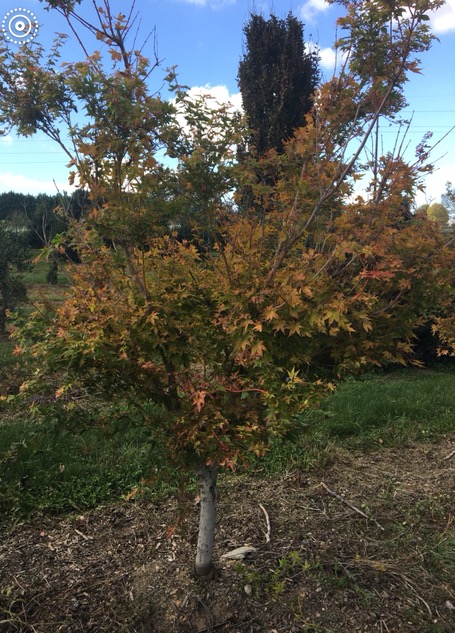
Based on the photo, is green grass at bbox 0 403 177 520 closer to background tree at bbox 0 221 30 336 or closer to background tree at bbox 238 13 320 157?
background tree at bbox 0 221 30 336

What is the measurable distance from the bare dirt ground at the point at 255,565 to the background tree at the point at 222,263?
0.72 metres

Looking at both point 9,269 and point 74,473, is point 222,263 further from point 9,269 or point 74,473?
point 9,269

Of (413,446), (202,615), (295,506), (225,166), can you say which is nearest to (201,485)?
(202,615)

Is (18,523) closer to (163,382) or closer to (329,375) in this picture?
(163,382)

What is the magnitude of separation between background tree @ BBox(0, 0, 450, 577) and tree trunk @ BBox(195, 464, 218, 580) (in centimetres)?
27

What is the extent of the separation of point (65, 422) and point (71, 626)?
947 millimetres

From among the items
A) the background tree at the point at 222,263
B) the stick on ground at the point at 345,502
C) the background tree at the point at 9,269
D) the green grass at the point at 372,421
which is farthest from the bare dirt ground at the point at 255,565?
the background tree at the point at 9,269

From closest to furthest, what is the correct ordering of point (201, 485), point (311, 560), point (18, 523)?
point (201, 485) → point (311, 560) → point (18, 523)

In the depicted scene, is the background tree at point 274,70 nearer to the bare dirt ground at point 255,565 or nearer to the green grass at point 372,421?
the green grass at point 372,421

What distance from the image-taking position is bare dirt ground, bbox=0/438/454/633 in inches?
85.3

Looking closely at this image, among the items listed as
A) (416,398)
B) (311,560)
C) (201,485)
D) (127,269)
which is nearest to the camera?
(127,269)

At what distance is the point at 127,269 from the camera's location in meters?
1.99

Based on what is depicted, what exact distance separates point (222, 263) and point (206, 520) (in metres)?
1.30

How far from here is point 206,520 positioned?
92.4 inches
